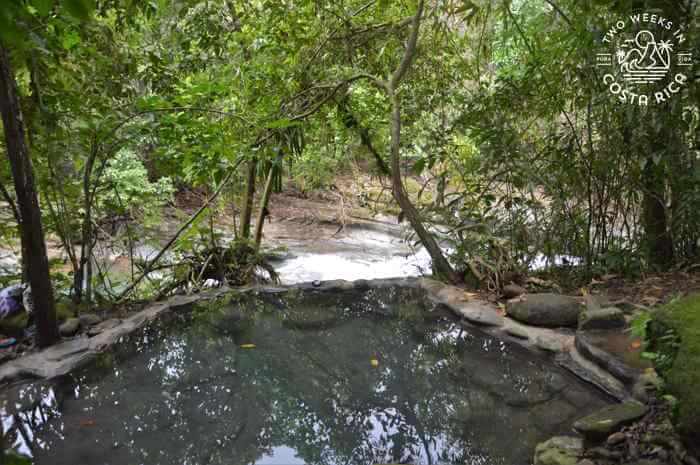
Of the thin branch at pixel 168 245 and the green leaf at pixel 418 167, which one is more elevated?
the green leaf at pixel 418 167

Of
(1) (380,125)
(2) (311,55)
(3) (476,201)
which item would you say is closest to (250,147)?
(2) (311,55)

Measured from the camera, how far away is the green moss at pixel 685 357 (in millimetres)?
1883

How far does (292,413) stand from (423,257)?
6.34m

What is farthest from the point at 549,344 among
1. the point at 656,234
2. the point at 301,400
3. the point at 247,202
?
the point at 247,202

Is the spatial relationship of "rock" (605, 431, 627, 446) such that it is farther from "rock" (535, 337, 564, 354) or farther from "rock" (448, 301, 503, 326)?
"rock" (448, 301, 503, 326)

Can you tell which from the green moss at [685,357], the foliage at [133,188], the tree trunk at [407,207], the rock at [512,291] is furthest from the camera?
the foliage at [133,188]

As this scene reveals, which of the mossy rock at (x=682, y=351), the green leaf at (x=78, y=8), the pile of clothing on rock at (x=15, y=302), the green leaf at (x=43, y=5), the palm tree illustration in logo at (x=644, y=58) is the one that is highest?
the palm tree illustration in logo at (x=644, y=58)

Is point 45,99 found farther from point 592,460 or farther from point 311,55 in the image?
point 592,460

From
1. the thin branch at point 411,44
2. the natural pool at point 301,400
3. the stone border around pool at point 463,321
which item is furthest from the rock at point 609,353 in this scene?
the thin branch at point 411,44

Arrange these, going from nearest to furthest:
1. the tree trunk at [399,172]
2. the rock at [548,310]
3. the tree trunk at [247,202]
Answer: the rock at [548,310], the tree trunk at [399,172], the tree trunk at [247,202]

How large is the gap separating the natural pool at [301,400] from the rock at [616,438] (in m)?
0.36

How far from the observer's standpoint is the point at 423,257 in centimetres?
902

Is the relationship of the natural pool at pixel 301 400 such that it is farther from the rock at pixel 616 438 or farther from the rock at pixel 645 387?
the rock at pixel 616 438

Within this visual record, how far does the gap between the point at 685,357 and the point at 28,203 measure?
3.60m
